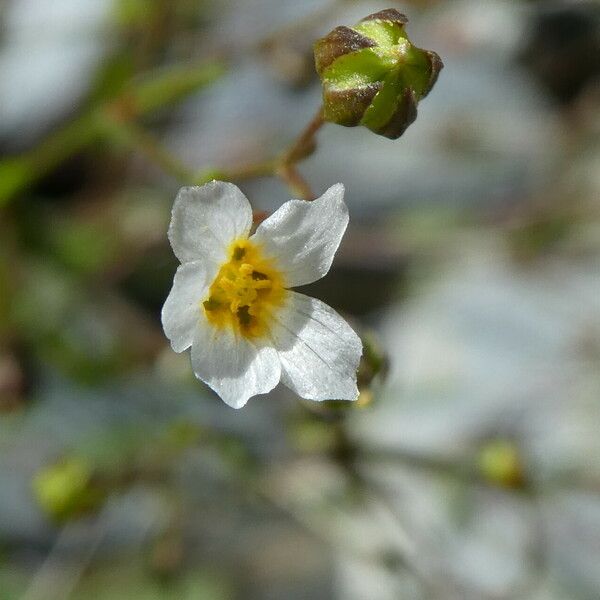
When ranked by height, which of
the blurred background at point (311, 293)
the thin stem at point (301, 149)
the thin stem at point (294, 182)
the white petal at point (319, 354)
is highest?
the thin stem at point (301, 149)

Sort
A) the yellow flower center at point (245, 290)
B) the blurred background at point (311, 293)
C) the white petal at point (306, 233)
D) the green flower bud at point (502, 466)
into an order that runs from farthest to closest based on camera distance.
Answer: the blurred background at point (311, 293) → the green flower bud at point (502, 466) → the yellow flower center at point (245, 290) → the white petal at point (306, 233)

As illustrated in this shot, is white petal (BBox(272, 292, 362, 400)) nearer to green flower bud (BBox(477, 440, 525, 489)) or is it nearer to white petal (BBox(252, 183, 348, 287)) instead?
white petal (BBox(252, 183, 348, 287))

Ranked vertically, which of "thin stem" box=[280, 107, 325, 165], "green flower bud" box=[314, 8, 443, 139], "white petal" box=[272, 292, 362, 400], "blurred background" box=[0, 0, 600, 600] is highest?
"green flower bud" box=[314, 8, 443, 139]

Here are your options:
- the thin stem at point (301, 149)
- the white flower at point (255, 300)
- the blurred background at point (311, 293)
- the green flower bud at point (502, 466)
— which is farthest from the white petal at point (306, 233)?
the green flower bud at point (502, 466)

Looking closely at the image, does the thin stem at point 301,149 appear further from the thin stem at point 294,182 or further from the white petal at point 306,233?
the white petal at point 306,233

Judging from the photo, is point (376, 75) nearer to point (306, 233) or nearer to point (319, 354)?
point (306, 233)

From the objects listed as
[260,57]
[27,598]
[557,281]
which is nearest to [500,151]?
[557,281]

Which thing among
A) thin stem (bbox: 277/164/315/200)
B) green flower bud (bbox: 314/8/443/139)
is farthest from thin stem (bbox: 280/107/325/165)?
green flower bud (bbox: 314/8/443/139)
